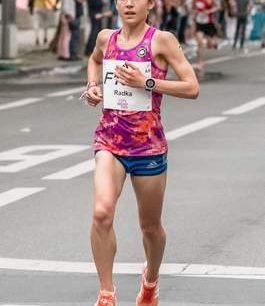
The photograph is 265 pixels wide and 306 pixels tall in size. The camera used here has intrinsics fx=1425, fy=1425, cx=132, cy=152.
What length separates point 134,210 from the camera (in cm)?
1175

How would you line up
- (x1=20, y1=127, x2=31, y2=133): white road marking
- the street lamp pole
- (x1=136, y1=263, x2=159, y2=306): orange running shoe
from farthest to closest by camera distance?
the street lamp pole
(x1=20, y1=127, x2=31, y2=133): white road marking
(x1=136, y1=263, x2=159, y2=306): orange running shoe

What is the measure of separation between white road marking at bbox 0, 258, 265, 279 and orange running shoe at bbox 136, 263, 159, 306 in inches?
42.9

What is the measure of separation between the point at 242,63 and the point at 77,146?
17.4 meters

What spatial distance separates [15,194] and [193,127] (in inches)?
241

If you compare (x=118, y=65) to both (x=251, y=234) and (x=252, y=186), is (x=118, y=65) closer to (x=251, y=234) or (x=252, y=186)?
(x=251, y=234)

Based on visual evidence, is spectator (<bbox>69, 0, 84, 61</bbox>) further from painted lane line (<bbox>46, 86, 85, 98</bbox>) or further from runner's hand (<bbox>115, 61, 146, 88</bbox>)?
runner's hand (<bbox>115, 61, 146, 88</bbox>)

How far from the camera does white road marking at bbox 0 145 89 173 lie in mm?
14673

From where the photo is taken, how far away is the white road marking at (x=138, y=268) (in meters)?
9.01

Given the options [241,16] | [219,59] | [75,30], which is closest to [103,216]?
[75,30]

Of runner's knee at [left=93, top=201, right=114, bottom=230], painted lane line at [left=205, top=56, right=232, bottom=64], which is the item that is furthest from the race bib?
painted lane line at [left=205, top=56, right=232, bottom=64]

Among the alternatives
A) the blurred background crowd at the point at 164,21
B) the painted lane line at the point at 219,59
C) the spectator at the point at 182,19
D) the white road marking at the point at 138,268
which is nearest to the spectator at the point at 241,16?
the blurred background crowd at the point at 164,21

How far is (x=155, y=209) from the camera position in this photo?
25.6ft

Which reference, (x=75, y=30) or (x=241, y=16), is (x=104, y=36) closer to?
(x=75, y=30)

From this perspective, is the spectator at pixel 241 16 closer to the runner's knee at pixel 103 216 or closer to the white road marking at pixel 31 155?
the white road marking at pixel 31 155
